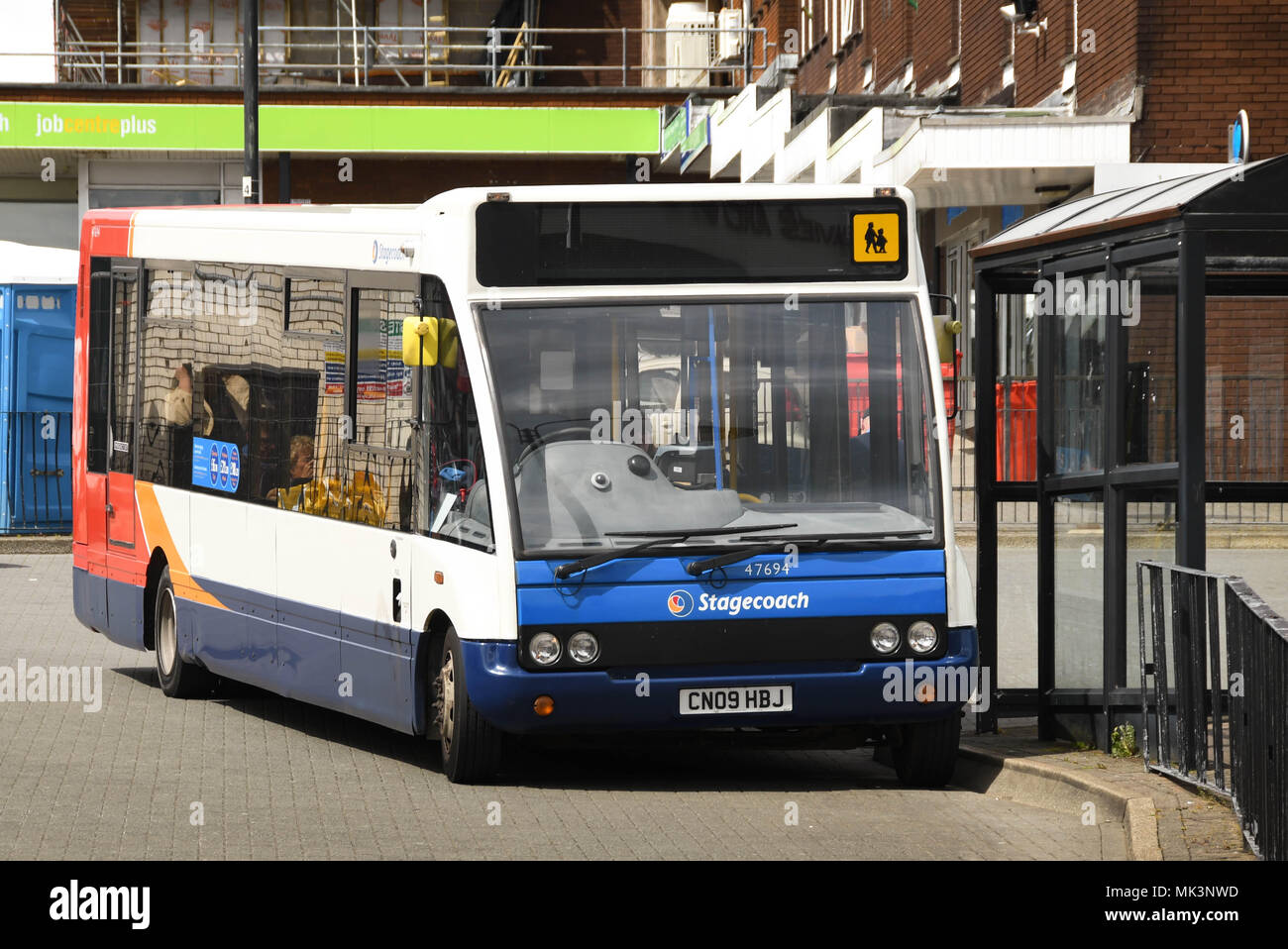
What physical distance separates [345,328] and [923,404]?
9.48 ft

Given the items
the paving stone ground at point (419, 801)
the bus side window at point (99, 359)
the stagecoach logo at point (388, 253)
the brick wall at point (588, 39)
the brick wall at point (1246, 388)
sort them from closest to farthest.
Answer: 1. the paving stone ground at point (419, 801)
2. the stagecoach logo at point (388, 253)
3. the brick wall at point (1246, 388)
4. the bus side window at point (99, 359)
5. the brick wall at point (588, 39)

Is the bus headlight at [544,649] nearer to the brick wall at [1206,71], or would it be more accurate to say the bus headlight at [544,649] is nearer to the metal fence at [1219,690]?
the metal fence at [1219,690]

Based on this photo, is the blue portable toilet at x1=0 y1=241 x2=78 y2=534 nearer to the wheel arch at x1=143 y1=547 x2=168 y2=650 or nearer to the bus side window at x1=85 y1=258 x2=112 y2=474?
the bus side window at x1=85 y1=258 x2=112 y2=474

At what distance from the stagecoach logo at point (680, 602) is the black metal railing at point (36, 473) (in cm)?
1566

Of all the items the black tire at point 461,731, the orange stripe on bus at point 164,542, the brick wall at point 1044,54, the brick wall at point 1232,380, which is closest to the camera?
the black tire at point 461,731

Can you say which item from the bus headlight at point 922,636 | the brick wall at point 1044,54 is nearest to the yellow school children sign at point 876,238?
the bus headlight at point 922,636

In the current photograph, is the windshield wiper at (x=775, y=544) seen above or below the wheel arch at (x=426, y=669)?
above

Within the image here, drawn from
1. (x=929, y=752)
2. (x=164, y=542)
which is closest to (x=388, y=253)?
(x=929, y=752)

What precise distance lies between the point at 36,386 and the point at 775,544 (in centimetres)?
1607

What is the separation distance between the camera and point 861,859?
7.78 meters

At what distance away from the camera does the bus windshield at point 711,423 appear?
9.09 meters

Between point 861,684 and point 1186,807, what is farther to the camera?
point 861,684
